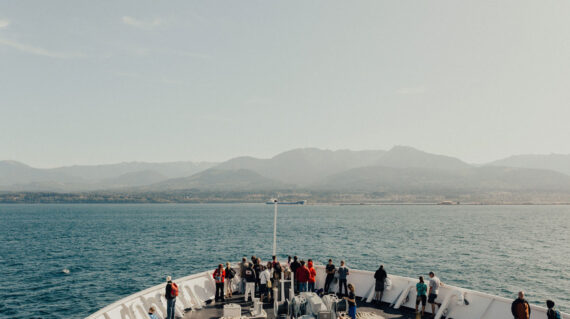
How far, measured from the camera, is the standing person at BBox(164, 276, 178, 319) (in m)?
14.5

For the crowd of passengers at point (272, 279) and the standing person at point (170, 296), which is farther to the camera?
the crowd of passengers at point (272, 279)

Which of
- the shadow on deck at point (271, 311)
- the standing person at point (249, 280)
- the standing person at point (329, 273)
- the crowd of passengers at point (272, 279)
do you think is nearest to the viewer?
the shadow on deck at point (271, 311)

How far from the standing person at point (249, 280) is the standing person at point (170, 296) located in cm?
379

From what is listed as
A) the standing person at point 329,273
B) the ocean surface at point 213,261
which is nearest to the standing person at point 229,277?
the standing person at point 329,273

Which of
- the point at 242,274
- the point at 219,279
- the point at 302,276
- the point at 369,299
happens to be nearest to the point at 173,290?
the point at 219,279

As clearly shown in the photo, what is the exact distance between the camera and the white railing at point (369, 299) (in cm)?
1352

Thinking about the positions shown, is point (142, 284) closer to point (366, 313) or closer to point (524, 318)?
point (366, 313)

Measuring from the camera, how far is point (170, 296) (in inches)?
572

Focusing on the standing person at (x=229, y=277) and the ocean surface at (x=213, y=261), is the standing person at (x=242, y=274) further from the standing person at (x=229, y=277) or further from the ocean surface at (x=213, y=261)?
the ocean surface at (x=213, y=261)

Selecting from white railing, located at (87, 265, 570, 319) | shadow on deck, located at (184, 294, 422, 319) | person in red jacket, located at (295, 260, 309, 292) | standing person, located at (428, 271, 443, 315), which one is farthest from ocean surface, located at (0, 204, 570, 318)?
standing person, located at (428, 271, 443, 315)

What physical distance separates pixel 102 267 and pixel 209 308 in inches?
1477

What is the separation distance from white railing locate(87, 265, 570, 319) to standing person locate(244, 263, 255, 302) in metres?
1.49

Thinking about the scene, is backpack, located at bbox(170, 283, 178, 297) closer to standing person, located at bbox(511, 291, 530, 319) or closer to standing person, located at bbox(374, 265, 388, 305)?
A: standing person, located at bbox(374, 265, 388, 305)

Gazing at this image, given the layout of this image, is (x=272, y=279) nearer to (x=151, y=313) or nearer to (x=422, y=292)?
(x=151, y=313)
